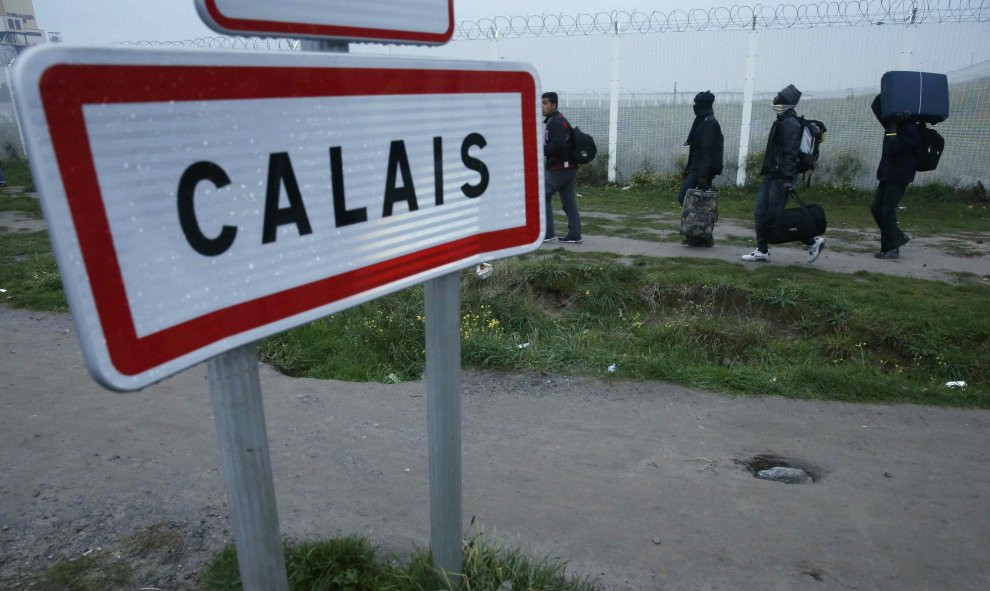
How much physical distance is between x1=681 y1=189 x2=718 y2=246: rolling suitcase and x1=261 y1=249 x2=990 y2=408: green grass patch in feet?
4.20

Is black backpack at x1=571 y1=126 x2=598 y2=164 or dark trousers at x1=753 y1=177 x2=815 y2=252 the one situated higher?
black backpack at x1=571 y1=126 x2=598 y2=164

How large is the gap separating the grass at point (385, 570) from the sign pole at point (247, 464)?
2.82 feet

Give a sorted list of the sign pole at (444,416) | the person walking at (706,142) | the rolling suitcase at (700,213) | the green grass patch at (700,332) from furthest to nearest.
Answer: the person walking at (706,142), the rolling suitcase at (700,213), the green grass patch at (700,332), the sign pole at (444,416)

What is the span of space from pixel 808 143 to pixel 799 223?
87 cm

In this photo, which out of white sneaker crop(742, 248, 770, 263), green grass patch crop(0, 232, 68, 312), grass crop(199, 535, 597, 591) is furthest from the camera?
white sneaker crop(742, 248, 770, 263)

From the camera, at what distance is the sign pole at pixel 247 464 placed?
51.9 inches

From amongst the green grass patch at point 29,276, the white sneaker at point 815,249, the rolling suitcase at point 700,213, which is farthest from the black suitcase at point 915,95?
the green grass patch at point 29,276

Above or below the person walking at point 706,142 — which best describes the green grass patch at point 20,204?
below

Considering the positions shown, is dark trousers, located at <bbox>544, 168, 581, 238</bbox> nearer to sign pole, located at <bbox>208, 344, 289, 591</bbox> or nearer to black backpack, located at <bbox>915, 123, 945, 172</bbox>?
black backpack, located at <bbox>915, 123, 945, 172</bbox>

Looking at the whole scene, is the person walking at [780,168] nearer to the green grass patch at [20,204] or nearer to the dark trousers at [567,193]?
the dark trousers at [567,193]

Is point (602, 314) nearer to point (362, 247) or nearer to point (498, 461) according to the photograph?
point (498, 461)

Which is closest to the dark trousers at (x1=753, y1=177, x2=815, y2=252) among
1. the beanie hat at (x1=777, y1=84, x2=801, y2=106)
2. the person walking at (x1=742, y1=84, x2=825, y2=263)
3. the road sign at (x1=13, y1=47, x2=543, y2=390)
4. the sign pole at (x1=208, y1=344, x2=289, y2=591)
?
the person walking at (x1=742, y1=84, x2=825, y2=263)

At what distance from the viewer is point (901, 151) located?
745 cm

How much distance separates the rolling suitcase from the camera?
26.6ft
